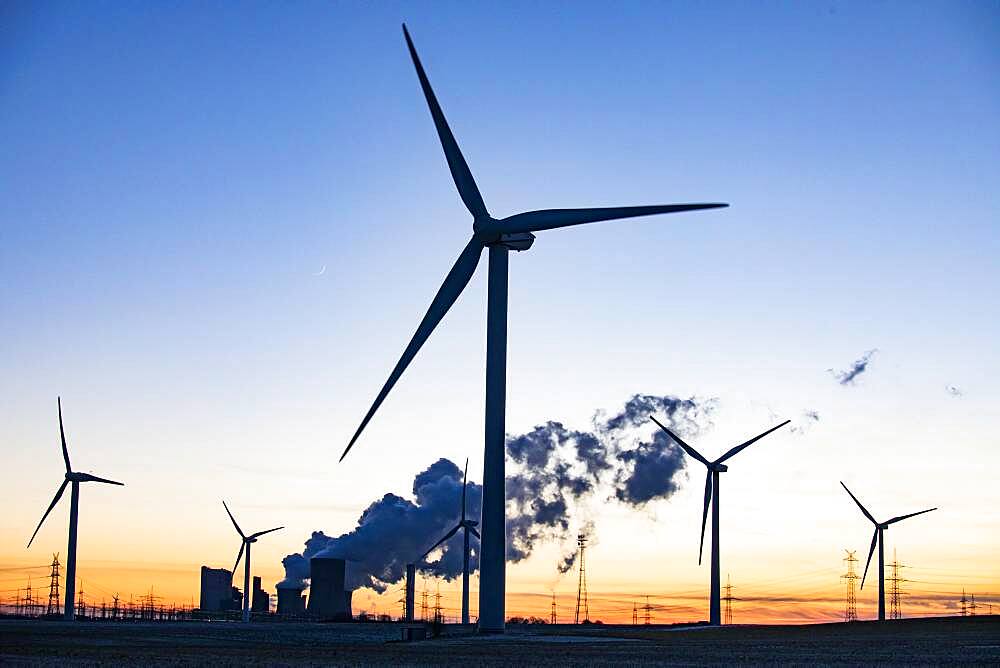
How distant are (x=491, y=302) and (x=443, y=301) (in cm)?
420

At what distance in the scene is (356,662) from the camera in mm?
56812

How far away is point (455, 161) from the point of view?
307 ft

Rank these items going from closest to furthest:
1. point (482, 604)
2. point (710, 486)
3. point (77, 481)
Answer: point (482, 604), point (710, 486), point (77, 481)

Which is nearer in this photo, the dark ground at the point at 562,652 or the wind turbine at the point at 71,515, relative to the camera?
the dark ground at the point at 562,652

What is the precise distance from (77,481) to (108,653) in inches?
4128

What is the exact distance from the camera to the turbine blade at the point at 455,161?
91250 millimetres

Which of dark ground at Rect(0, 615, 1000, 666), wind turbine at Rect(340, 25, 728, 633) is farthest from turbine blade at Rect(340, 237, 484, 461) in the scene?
dark ground at Rect(0, 615, 1000, 666)

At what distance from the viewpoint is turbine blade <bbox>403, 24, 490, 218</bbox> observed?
91.2m

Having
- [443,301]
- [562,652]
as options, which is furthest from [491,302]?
[562,652]

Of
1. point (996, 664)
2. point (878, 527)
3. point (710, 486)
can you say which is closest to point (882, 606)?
point (878, 527)

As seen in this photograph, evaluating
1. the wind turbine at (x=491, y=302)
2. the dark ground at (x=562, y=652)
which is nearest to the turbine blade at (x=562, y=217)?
the wind turbine at (x=491, y=302)

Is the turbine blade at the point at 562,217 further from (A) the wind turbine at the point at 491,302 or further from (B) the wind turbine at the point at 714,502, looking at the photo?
(B) the wind turbine at the point at 714,502

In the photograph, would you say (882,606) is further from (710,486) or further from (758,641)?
(758,641)

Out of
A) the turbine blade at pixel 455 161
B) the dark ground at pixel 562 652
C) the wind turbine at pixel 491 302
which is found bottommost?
the dark ground at pixel 562 652
